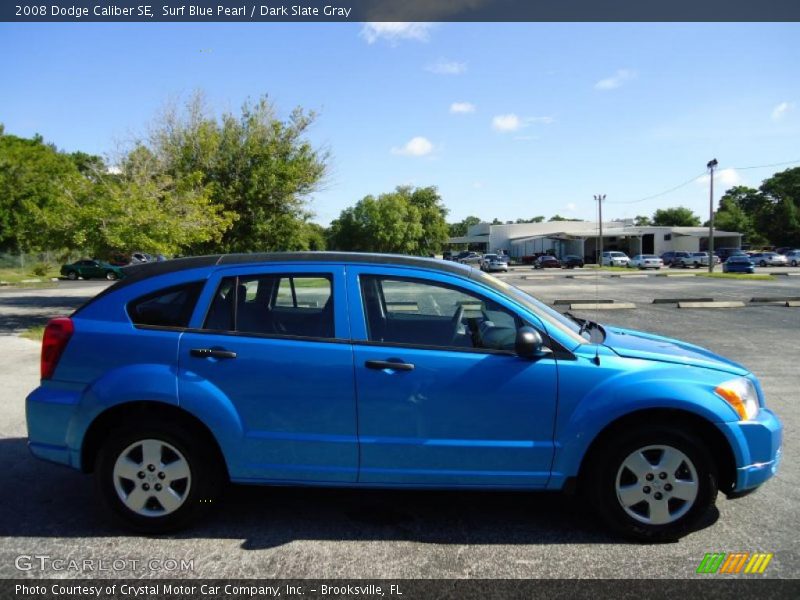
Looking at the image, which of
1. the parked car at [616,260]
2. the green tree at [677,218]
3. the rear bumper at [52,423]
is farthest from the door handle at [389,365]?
the green tree at [677,218]

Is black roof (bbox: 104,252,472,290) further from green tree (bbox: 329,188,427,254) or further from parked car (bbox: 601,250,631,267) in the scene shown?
green tree (bbox: 329,188,427,254)

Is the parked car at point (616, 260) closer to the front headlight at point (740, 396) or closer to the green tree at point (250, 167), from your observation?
the green tree at point (250, 167)

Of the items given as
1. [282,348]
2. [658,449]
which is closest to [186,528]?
[282,348]

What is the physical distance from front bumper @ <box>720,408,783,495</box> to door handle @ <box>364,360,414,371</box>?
6.28ft

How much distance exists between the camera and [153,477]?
3508 mm

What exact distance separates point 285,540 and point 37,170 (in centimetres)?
5381

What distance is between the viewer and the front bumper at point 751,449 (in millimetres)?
3404

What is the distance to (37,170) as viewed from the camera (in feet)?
154

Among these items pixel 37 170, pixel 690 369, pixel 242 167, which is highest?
pixel 37 170

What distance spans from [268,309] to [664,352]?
8.65ft

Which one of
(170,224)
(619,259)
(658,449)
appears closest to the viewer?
(658,449)

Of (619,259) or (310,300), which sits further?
(619,259)

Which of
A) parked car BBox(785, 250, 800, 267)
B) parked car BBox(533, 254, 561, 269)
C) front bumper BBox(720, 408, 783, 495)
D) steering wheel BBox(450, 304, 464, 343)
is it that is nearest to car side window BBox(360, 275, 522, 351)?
steering wheel BBox(450, 304, 464, 343)

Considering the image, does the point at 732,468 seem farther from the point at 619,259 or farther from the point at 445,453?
the point at 619,259
